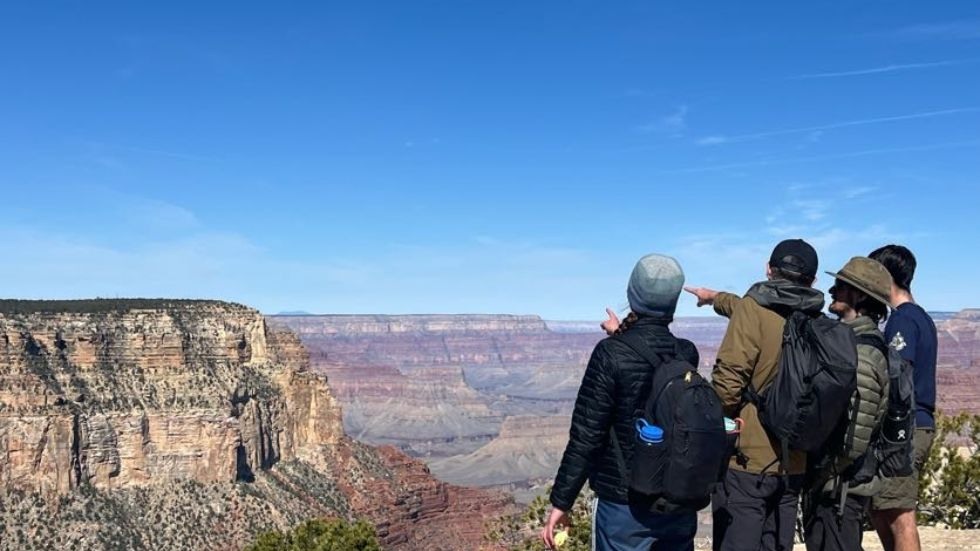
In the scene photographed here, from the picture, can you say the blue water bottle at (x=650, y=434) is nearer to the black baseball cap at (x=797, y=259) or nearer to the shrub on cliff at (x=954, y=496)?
the black baseball cap at (x=797, y=259)

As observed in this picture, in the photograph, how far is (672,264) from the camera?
5.52 meters

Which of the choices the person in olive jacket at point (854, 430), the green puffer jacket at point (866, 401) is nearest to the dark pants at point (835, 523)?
the person in olive jacket at point (854, 430)

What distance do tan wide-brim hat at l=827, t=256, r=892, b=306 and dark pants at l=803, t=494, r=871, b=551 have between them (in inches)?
56.0

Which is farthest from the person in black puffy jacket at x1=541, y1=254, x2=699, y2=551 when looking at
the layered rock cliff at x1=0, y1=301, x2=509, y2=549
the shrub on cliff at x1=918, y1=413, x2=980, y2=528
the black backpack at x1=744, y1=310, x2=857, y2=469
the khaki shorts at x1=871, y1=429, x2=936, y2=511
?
the layered rock cliff at x1=0, y1=301, x2=509, y2=549

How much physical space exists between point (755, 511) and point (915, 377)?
6.43 ft

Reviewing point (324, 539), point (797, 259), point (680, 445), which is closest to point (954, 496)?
point (797, 259)

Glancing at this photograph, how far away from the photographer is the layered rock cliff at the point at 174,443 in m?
45.0

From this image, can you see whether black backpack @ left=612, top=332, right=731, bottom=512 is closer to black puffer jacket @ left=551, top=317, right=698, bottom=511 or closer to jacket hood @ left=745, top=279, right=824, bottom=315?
black puffer jacket @ left=551, top=317, right=698, bottom=511

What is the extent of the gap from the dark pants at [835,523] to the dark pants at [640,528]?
128cm

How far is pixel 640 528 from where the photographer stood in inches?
213

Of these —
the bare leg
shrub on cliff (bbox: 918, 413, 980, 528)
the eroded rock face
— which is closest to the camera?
the bare leg

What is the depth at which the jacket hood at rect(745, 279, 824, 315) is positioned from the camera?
231 inches

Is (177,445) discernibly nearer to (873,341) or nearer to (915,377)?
(915,377)

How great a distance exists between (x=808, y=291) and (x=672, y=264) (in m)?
1.07
